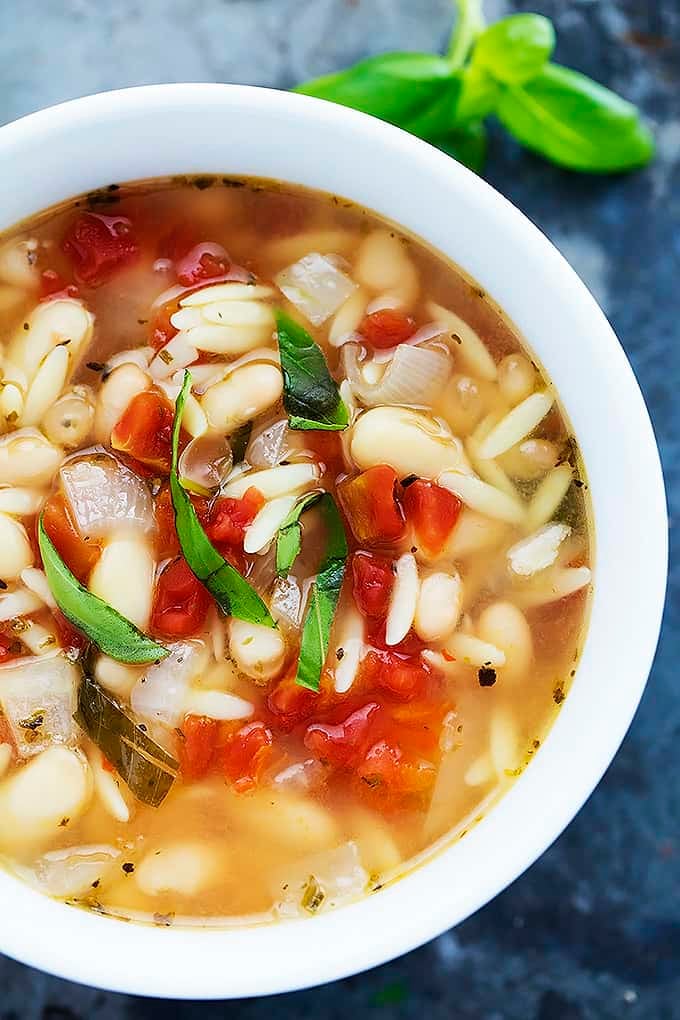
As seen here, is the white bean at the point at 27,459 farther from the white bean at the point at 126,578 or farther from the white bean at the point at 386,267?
the white bean at the point at 386,267

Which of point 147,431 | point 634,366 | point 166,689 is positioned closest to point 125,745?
point 166,689

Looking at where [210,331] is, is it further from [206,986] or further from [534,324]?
[206,986]

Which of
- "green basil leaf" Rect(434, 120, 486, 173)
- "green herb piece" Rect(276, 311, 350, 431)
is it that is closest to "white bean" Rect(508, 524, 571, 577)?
"green herb piece" Rect(276, 311, 350, 431)

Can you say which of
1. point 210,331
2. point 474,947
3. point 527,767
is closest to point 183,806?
point 527,767

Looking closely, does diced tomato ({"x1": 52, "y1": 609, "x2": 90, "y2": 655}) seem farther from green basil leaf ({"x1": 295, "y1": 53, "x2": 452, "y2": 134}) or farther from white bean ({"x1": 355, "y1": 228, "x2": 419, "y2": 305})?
green basil leaf ({"x1": 295, "y1": 53, "x2": 452, "y2": 134})

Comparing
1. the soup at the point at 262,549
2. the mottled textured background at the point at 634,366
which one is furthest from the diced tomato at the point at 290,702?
the mottled textured background at the point at 634,366

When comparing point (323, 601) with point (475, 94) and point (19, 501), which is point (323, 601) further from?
point (475, 94)
